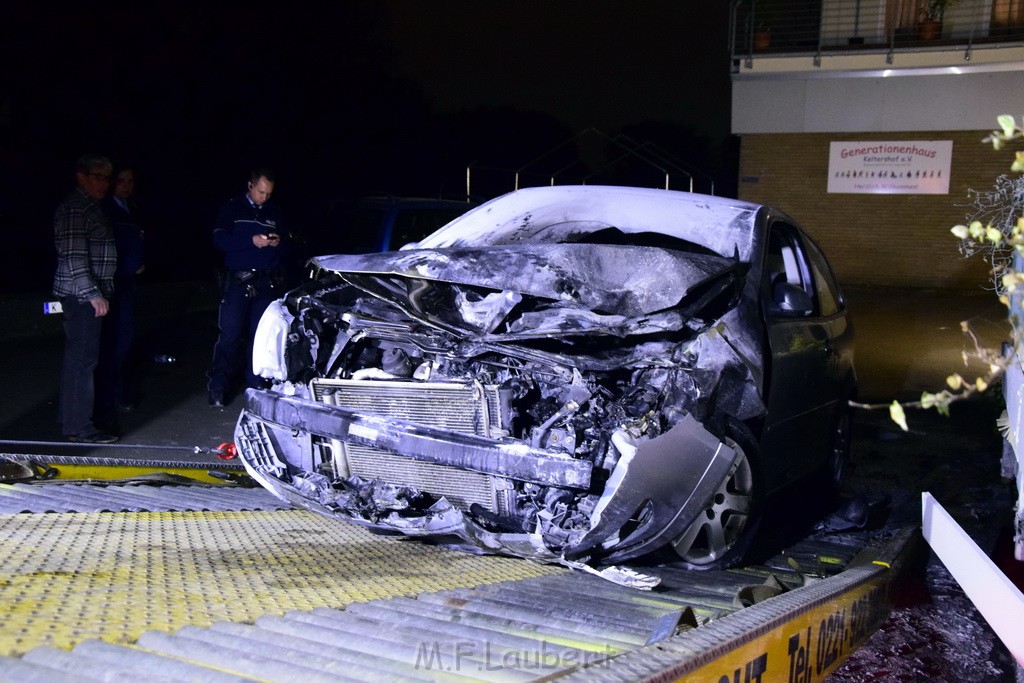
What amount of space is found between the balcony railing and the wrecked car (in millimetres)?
16056

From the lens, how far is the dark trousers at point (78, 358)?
5934mm

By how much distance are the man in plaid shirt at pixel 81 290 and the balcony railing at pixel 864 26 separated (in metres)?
16.0

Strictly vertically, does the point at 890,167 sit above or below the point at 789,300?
above

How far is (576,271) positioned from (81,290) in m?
3.61

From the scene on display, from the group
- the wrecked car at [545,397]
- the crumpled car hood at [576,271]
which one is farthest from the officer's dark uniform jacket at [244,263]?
the crumpled car hood at [576,271]

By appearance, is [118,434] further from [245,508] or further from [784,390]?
[784,390]

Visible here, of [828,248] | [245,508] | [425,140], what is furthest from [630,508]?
[425,140]

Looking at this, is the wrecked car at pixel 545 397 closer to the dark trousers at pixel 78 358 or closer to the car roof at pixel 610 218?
the car roof at pixel 610 218

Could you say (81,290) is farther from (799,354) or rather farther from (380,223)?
(799,354)

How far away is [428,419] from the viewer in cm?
391

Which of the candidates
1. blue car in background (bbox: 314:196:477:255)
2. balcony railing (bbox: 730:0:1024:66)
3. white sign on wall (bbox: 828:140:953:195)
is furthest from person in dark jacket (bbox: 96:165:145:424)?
white sign on wall (bbox: 828:140:953:195)

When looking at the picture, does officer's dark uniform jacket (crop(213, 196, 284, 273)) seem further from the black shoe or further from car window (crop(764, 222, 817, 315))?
car window (crop(764, 222, 817, 315))

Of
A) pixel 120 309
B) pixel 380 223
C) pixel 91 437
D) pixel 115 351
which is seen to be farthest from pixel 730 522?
pixel 380 223

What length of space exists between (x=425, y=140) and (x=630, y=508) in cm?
2947
